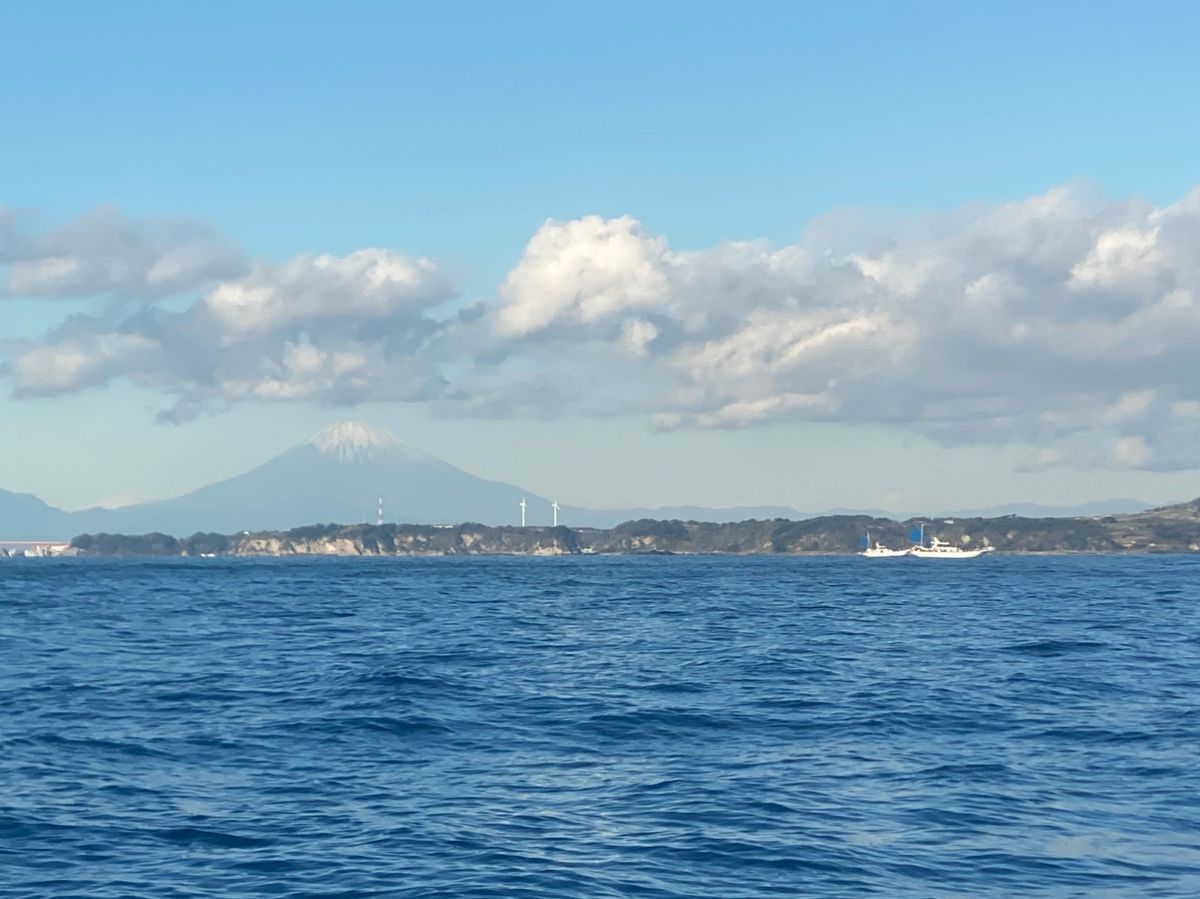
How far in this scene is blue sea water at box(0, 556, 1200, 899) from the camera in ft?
83.0

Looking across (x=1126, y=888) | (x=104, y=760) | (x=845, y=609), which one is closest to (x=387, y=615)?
(x=845, y=609)

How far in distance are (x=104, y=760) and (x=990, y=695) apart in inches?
1164

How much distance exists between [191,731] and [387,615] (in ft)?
189

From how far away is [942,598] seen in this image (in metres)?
125

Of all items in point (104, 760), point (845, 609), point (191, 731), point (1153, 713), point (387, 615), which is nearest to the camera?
point (104, 760)

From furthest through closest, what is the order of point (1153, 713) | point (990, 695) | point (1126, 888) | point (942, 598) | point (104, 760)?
point (942, 598)
point (990, 695)
point (1153, 713)
point (104, 760)
point (1126, 888)

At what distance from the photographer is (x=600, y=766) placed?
35.1 meters

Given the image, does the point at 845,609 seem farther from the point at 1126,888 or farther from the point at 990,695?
the point at 1126,888

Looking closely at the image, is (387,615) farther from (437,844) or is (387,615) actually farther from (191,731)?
(437,844)

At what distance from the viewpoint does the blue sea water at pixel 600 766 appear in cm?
2530

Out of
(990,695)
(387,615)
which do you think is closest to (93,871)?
(990,695)

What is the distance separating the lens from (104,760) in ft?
118

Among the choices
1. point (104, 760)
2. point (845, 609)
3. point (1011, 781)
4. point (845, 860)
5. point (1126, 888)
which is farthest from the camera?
point (845, 609)

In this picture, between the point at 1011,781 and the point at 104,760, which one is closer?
the point at 1011,781
